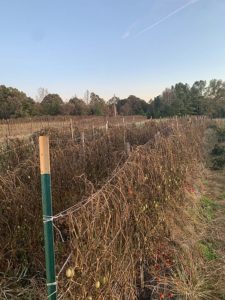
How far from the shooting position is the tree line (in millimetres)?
43531

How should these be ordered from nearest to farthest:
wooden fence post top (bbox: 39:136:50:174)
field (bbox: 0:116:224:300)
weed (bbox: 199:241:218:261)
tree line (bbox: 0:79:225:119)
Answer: wooden fence post top (bbox: 39:136:50:174)
field (bbox: 0:116:224:300)
weed (bbox: 199:241:218:261)
tree line (bbox: 0:79:225:119)

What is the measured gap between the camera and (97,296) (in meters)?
2.42

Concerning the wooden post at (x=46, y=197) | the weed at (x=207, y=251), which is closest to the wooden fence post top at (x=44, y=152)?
the wooden post at (x=46, y=197)

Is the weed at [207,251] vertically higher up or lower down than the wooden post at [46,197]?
lower down

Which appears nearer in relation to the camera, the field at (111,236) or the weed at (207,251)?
the field at (111,236)

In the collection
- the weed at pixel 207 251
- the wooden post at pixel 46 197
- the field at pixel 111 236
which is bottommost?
the weed at pixel 207 251

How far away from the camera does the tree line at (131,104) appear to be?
43531 mm

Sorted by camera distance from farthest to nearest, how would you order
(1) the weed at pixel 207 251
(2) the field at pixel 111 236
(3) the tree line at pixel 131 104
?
(3) the tree line at pixel 131 104, (1) the weed at pixel 207 251, (2) the field at pixel 111 236

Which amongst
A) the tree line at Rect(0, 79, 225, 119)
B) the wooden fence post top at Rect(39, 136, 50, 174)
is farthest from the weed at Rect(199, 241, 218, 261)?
the tree line at Rect(0, 79, 225, 119)

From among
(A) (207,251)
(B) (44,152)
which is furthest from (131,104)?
(B) (44,152)

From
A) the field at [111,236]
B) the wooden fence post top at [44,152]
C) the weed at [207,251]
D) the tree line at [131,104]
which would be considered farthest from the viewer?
the tree line at [131,104]

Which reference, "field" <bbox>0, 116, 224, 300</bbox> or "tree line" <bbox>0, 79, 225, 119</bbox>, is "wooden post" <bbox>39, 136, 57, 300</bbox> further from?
"tree line" <bbox>0, 79, 225, 119</bbox>

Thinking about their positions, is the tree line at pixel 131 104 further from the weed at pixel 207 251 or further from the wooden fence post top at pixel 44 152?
the wooden fence post top at pixel 44 152

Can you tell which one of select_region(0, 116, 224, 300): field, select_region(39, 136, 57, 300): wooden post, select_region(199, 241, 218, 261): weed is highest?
select_region(39, 136, 57, 300): wooden post
